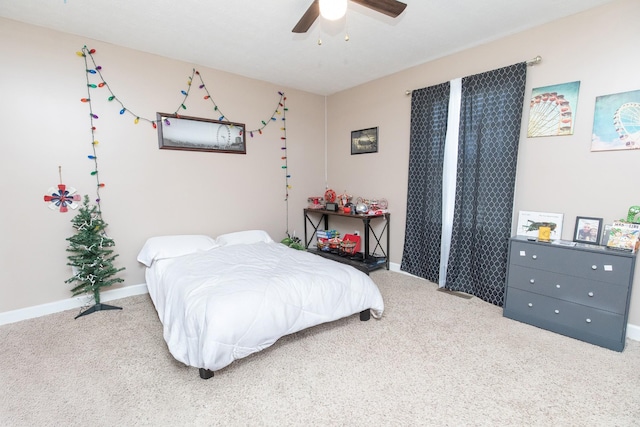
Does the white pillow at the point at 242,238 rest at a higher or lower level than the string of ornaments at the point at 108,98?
lower

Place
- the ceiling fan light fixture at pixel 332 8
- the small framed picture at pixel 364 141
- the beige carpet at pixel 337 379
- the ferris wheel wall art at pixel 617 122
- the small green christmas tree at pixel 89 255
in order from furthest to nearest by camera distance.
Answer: the small framed picture at pixel 364 141 < the small green christmas tree at pixel 89 255 < the ferris wheel wall art at pixel 617 122 < the ceiling fan light fixture at pixel 332 8 < the beige carpet at pixel 337 379

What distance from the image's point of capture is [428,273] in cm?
361

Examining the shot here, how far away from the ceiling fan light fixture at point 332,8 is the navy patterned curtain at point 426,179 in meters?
1.92

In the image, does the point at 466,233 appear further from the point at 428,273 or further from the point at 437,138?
the point at 437,138

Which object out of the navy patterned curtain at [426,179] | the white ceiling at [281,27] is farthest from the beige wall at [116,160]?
the navy patterned curtain at [426,179]

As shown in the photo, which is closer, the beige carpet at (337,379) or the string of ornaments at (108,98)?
the beige carpet at (337,379)

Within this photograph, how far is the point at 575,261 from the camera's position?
232cm

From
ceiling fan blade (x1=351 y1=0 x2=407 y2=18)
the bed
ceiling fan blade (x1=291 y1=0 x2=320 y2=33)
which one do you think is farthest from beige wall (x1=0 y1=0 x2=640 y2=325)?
ceiling fan blade (x1=291 y1=0 x2=320 y2=33)

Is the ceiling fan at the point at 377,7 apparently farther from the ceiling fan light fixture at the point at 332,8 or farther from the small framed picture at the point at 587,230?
the small framed picture at the point at 587,230

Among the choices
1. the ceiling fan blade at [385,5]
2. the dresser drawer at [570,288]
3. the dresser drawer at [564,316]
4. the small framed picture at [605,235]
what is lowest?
the dresser drawer at [564,316]

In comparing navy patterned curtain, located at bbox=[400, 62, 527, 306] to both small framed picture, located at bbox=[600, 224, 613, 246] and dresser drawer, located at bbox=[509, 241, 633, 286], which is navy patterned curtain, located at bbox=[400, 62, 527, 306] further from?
small framed picture, located at bbox=[600, 224, 613, 246]

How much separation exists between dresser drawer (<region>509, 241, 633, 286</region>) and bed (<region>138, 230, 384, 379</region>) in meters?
1.34

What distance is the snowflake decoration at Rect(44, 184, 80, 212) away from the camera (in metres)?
2.80

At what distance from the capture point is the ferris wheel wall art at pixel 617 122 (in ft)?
7.36
